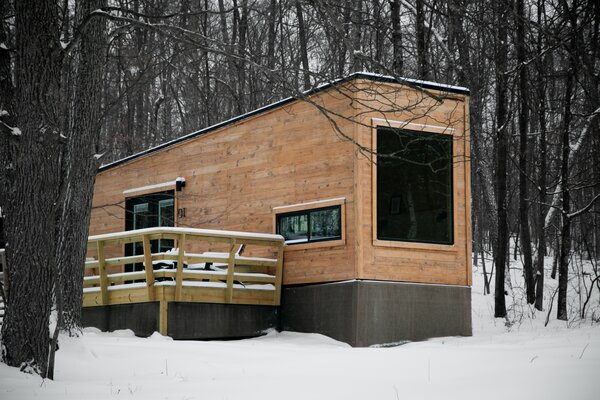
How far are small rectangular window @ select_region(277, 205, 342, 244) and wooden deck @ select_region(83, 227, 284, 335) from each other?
289mm

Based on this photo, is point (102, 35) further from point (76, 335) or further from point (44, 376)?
point (44, 376)

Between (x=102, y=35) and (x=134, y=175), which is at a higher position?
(x=102, y=35)

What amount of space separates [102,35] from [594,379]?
6997mm

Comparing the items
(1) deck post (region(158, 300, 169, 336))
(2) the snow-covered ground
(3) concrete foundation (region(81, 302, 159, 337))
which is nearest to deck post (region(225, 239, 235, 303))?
(1) deck post (region(158, 300, 169, 336))

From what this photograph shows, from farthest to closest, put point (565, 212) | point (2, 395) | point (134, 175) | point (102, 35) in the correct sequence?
point (134, 175)
point (565, 212)
point (102, 35)
point (2, 395)

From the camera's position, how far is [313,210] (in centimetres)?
1295

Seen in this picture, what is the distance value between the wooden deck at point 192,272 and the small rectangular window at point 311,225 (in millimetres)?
289

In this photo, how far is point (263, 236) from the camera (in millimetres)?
12977

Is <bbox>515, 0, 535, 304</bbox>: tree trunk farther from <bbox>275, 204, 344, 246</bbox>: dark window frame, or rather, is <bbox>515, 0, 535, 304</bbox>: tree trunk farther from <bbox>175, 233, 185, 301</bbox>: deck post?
<bbox>175, 233, 185, 301</bbox>: deck post

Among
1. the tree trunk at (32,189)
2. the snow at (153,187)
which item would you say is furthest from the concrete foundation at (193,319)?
the tree trunk at (32,189)

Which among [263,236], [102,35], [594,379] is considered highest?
[102,35]

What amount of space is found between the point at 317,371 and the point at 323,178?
492 centimetres

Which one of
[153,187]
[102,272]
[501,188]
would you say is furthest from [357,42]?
[102,272]

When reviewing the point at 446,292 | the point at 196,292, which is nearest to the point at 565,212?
the point at 446,292
